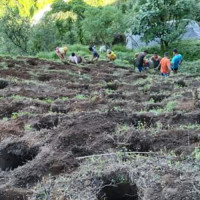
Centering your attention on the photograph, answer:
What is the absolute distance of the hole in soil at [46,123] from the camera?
701 cm

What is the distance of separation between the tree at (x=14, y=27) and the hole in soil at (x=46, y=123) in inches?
799

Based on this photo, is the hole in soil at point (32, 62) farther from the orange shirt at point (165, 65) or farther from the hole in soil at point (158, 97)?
the hole in soil at point (158, 97)

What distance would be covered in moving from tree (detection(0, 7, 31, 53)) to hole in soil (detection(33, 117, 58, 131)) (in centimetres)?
2030

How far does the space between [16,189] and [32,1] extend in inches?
2544

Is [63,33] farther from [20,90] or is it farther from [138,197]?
[138,197]

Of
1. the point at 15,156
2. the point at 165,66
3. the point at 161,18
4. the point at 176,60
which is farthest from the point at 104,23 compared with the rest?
the point at 15,156

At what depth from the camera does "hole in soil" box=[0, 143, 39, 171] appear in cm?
569

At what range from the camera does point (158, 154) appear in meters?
4.84

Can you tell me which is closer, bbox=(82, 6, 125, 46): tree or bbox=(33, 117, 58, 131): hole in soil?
bbox=(33, 117, 58, 131): hole in soil

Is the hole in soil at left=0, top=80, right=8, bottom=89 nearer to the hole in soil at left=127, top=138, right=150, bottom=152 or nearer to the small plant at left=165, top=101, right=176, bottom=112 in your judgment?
the small plant at left=165, top=101, right=176, bottom=112

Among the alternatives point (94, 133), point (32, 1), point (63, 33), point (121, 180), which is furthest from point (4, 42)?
point (32, 1)

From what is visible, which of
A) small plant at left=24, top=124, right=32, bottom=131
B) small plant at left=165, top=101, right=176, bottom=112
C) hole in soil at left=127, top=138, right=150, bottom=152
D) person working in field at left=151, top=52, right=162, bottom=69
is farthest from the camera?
person working in field at left=151, top=52, right=162, bottom=69

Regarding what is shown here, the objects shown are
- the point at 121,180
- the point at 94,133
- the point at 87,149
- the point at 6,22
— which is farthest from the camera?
the point at 6,22

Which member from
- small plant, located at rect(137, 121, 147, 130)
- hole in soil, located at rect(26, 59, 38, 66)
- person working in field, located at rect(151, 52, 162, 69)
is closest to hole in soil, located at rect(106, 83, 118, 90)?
person working in field, located at rect(151, 52, 162, 69)
